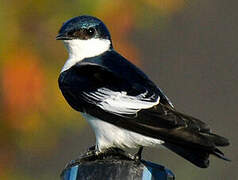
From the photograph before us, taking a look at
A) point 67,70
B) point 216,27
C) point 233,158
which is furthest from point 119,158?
point 216,27

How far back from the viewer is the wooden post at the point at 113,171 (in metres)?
3.35

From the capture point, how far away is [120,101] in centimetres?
395

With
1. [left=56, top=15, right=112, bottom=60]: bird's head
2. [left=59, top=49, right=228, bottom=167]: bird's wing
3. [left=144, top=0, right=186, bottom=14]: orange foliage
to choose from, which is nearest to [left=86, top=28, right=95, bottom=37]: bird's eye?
[left=56, top=15, right=112, bottom=60]: bird's head

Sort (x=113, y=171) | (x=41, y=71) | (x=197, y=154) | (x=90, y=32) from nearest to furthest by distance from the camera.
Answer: (x=113, y=171), (x=197, y=154), (x=90, y=32), (x=41, y=71)

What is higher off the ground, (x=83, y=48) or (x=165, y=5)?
(x=165, y=5)

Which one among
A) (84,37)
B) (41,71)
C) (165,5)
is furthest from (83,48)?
(165,5)

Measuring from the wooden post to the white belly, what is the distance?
452 mm

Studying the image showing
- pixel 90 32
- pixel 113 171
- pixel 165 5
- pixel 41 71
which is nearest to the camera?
pixel 113 171

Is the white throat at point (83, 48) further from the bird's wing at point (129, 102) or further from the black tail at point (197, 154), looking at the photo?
the black tail at point (197, 154)

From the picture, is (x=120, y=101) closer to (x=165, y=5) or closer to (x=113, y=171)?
(x=113, y=171)

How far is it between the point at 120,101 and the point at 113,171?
0.63 metres

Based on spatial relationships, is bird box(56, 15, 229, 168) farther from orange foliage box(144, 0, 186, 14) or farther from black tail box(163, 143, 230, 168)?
orange foliage box(144, 0, 186, 14)

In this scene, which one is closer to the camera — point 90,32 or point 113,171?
point 113,171

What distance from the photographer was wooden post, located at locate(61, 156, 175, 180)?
335cm
